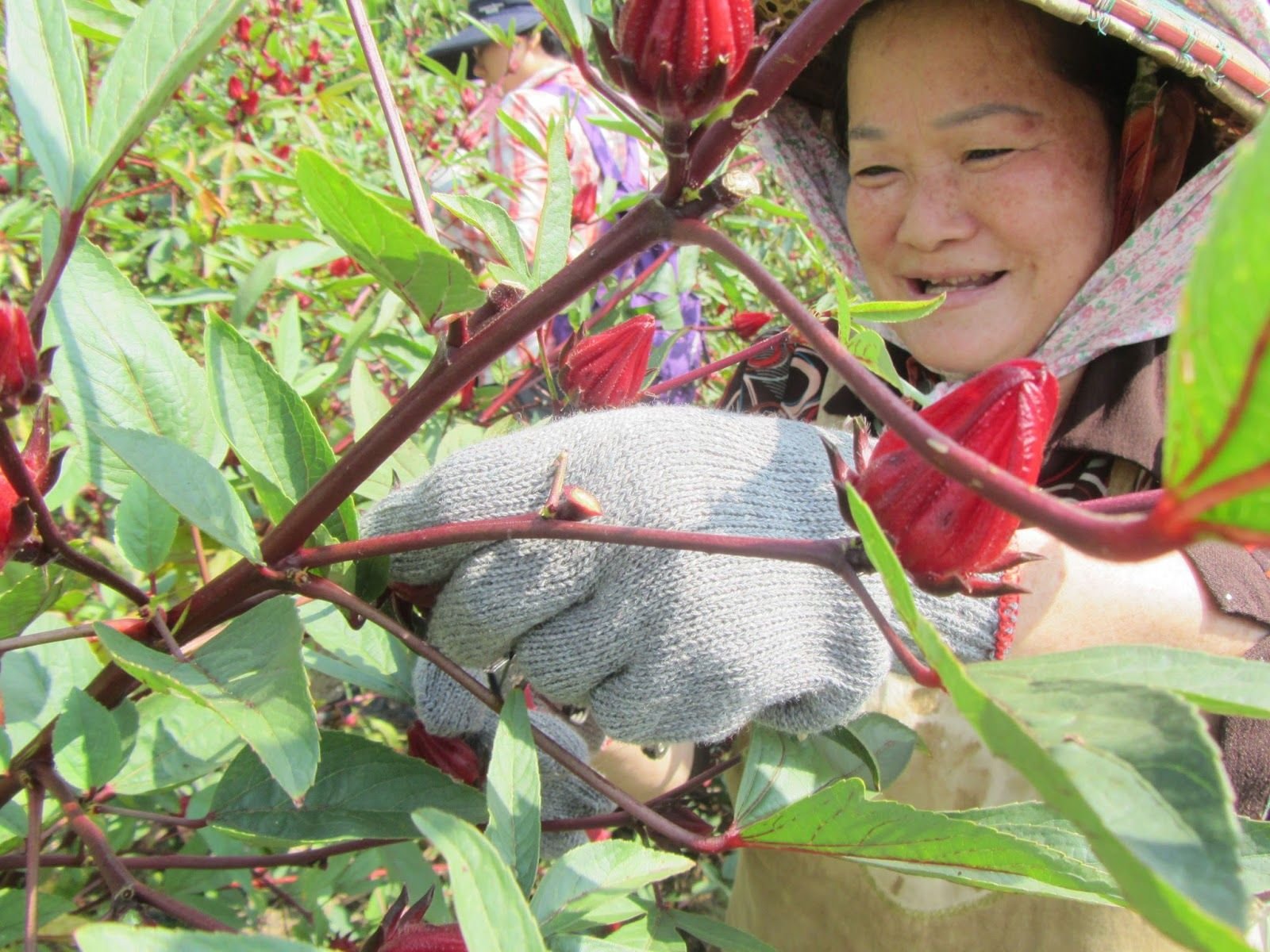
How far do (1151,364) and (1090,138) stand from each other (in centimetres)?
29

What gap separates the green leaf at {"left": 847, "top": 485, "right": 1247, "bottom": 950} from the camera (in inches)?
8.5

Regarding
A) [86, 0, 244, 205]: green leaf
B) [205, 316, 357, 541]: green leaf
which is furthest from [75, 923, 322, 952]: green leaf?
[86, 0, 244, 205]: green leaf

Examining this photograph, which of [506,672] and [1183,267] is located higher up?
[1183,267]

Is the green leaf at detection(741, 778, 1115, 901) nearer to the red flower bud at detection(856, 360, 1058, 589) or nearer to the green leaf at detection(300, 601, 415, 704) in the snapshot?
the red flower bud at detection(856, 360, 1058, 589)

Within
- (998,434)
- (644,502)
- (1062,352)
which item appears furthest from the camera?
(1062,352)

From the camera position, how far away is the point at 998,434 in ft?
1.50

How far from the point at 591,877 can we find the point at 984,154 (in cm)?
92

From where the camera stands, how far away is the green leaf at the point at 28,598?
0.55 m

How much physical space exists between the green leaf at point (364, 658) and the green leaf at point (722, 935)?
14.2 inches

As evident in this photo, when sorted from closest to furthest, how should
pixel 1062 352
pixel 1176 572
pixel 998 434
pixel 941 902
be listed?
pixel 998 434 < pixel 1176 572 < pixel 941 902 < pixel 1062 352

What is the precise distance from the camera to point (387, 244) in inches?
16.9

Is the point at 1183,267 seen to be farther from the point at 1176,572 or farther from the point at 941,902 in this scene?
the point at 941,902

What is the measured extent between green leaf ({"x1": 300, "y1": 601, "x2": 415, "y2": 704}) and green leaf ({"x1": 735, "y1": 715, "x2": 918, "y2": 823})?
36 centimetres

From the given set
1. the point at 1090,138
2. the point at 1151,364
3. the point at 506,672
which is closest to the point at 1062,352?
the point at 1151,364
